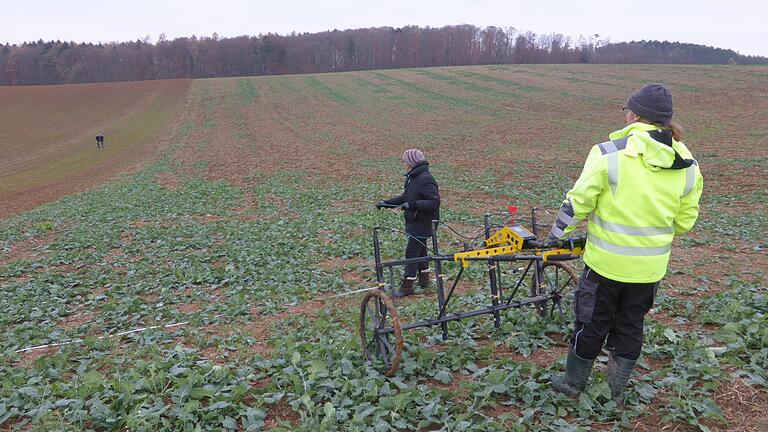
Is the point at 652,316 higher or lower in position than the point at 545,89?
lower

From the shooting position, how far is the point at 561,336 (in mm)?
5637

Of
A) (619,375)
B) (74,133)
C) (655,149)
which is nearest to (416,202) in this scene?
(619,375)

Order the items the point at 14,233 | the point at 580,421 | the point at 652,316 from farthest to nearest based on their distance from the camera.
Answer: the point at 14,233 → the point at 652,316 → the point at 580,421

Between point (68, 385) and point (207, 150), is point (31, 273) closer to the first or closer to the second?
point (68, 385)

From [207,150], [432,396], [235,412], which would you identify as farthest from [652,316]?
[207,150]

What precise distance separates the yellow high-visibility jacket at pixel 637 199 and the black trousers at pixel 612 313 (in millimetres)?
135

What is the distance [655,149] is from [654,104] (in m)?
0.42

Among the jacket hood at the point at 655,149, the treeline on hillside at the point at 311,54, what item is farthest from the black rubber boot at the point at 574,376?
the treeline on hillside at the point at 311,54

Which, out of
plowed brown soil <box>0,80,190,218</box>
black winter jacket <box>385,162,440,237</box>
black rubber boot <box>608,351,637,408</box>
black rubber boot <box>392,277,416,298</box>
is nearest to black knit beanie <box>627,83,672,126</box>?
black rubber boot <box>608,351,637,408</box>

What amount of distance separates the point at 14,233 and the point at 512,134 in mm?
27985

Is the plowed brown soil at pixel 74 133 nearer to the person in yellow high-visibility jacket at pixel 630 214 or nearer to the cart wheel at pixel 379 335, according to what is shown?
the cart wheel at pixel 379 335

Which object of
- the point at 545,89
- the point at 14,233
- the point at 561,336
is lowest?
the point at 14,233

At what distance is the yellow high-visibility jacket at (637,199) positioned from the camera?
3658 mm

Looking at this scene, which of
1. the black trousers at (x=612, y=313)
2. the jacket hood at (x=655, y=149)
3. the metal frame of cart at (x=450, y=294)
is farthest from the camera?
the metal frame of cart at (x=450, y=294)
